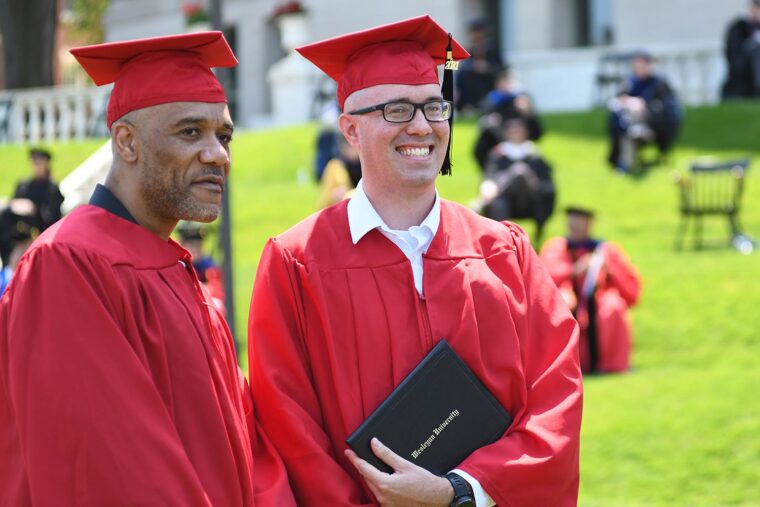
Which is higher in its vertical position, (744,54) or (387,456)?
(744,54)

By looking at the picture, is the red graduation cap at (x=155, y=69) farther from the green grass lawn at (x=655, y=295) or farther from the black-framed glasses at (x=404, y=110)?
the green grass lawn at (x=655, y=295)

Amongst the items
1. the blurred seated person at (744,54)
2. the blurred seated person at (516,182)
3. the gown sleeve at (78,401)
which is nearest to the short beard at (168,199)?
the gown sleeve at (78,401)

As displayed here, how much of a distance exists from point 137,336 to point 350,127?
1.16 meters

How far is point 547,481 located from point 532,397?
0.27 metres

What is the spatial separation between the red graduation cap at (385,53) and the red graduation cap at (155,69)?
0.39m

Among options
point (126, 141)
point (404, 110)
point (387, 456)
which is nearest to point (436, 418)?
point (387, 456)

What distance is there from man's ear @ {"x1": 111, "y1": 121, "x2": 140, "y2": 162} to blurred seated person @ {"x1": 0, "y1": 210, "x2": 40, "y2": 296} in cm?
515

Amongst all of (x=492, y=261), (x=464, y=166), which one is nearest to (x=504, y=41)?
(x=464, y=166)

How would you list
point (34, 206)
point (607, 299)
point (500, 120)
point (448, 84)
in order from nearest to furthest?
point (448, 84) < point (607, 299) < point (34, 206) < point (500, 120)

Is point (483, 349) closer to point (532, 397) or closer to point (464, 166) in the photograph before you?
point (532, 397)

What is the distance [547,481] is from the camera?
4.17m

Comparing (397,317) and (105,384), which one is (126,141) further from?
(397,317)

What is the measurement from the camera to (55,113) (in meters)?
24.7

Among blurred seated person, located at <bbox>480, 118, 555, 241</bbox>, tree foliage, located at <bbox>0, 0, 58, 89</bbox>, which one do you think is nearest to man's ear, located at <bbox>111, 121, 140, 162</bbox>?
blurred seated person, located at <bbox>480, 118, 555, 241</bbox>
